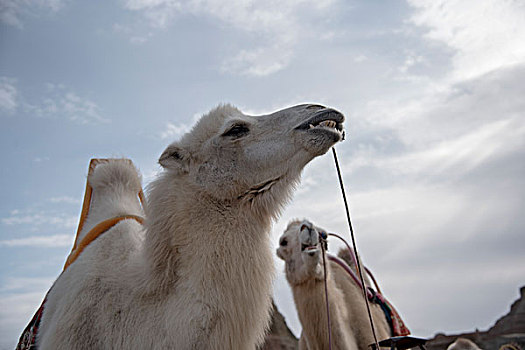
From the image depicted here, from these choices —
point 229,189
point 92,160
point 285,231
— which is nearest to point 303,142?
point 229,189

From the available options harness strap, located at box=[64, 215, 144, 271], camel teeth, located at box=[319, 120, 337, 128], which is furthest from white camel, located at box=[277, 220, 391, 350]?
camel teeth, located at box=[319, 120, 337, 128]

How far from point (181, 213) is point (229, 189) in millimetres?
317

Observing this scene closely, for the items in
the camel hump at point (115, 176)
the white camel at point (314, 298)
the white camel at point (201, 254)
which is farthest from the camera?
the white camel at point (314, 298)

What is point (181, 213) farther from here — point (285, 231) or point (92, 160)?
point (285, 231)

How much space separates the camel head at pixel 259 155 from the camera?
2.65m

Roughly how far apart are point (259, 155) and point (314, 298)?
9.87 ft

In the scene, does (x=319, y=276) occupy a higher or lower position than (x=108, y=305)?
higher

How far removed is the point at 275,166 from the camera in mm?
2693

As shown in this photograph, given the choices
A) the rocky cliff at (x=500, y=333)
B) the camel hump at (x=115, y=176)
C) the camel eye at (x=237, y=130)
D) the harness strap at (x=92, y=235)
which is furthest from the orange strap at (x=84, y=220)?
→ the rocky cliff at (x=500, y=333)

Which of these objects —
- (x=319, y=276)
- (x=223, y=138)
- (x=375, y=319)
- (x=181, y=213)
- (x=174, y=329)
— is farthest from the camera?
(x=375, y=319)

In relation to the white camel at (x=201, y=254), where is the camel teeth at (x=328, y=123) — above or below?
above

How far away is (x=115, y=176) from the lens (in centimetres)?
414

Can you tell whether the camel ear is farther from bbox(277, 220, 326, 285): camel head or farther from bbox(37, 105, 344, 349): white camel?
bbox(277, 220, 326, 285): camel head

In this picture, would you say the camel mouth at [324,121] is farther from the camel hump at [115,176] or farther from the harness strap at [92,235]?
the camel hump at [115,176]
